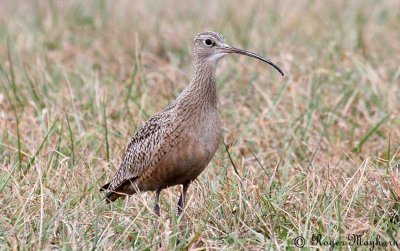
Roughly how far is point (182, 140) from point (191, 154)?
111 millimetres

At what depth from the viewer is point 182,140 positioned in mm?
5777

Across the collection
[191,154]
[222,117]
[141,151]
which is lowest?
[222,117]

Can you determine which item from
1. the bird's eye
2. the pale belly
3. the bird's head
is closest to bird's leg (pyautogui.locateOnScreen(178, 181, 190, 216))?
the pale belly

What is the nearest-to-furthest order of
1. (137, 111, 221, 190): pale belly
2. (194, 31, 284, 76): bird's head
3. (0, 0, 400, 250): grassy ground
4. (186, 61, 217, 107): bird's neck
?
(0, 0, 400, 250): grassy ground < (137, 111, 221, 190): pale belly < (186, 61, 217, 107): bird's neck < (194, 31, 284, 76): bird's head

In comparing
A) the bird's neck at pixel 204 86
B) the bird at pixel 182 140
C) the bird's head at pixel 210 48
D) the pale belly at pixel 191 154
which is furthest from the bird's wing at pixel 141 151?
the bird's head at pixel 210 48

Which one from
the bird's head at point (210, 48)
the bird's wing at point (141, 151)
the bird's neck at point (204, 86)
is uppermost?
the bird's head at point (210, 48)

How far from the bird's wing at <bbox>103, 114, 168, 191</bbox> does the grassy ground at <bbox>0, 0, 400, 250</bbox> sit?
18 centimetres

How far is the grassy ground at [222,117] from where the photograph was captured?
5.43 meters

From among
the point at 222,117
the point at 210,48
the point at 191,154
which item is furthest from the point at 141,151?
the point at 222,117

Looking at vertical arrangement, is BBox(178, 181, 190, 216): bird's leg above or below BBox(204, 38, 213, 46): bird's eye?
below

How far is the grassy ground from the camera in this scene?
214 inches

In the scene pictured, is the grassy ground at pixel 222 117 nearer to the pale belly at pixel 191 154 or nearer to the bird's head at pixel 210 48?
the pale belly at pixel 191 154

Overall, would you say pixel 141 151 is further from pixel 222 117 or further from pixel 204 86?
pixel 222 117

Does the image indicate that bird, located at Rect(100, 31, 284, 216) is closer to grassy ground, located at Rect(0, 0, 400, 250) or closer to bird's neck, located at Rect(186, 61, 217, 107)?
bird's neck, located at Rect(186, 61, 217, 107)
